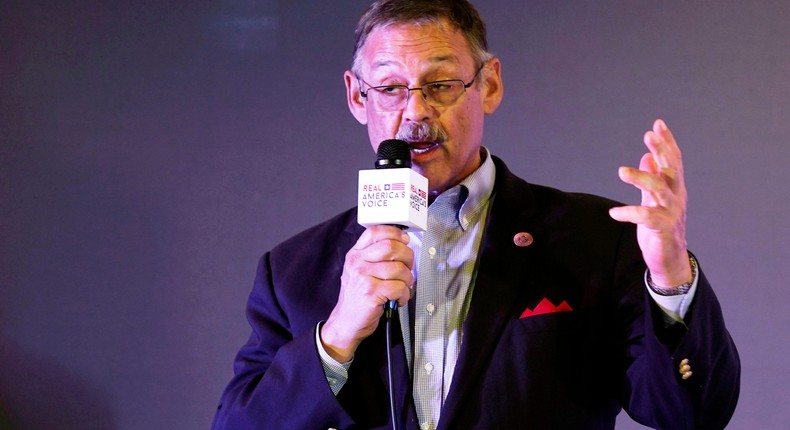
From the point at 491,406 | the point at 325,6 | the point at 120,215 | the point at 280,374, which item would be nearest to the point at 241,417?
the point at 280,374

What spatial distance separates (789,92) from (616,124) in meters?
0.56

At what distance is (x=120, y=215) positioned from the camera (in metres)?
3.57

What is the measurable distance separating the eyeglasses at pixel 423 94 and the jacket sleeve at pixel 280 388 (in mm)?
535

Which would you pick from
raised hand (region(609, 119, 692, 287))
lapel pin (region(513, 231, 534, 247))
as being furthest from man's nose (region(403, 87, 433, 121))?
raised hand (region(609, 119, 692, 287))

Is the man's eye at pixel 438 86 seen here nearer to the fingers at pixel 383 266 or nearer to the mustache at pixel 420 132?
the mustache at pixel 420 132

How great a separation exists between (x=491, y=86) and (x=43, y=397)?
2.11 metres

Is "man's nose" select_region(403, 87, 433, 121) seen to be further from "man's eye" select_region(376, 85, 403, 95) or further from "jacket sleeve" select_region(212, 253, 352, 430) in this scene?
"jacket sleeve" select_region(212, 253, 352, 430)

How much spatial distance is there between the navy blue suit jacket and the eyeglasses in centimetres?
27

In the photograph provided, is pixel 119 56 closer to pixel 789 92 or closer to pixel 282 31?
pixel 282 31

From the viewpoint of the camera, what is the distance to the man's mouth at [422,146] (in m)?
2.21

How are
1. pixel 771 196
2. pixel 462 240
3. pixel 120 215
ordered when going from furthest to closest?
pixel 120 215, pixel 771 196, pixel 462 240

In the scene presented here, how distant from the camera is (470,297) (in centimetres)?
219

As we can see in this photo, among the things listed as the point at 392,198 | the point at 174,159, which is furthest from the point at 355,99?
the point at 174,159

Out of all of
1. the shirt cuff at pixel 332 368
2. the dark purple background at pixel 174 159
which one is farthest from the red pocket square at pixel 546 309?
the dark purple background at pixel 174 159
